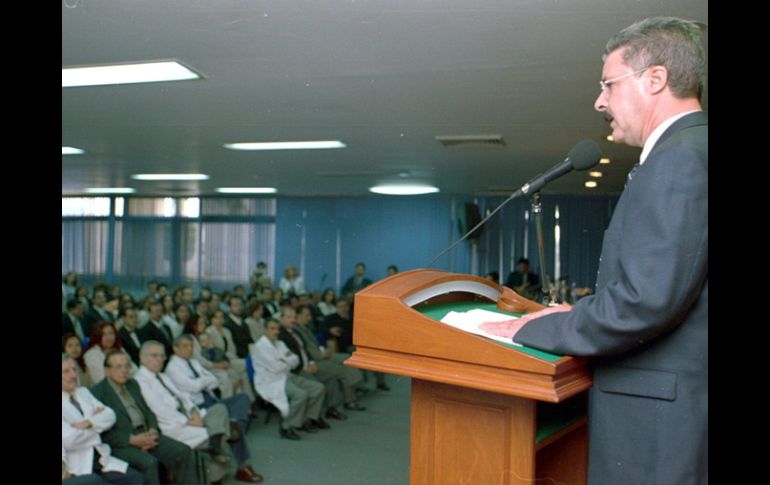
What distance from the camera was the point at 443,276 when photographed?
3.95 feet

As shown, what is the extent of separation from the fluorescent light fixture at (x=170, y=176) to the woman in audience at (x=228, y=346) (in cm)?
127

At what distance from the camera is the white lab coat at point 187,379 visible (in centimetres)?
435

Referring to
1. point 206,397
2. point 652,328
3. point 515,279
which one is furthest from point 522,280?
point 206,397

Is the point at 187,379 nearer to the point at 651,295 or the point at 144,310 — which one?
the point at 144,310

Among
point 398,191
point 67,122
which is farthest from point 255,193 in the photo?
point 67,122

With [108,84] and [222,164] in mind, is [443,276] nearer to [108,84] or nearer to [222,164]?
[108,84]

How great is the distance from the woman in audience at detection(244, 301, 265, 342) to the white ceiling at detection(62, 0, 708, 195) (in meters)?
2.08

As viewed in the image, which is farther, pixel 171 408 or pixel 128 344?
pixel 128 344

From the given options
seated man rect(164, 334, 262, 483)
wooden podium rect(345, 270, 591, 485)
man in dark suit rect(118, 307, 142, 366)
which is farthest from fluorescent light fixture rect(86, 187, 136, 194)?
wooden podium rect(345, 270, 591, 485)

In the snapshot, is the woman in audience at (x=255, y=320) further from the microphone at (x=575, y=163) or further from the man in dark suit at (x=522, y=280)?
the microphone at (x=575, y=163)

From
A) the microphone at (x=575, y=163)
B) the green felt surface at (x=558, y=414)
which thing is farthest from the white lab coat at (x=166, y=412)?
the microphone at (x=575, y=163)

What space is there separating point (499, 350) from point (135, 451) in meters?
3.18

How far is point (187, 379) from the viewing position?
435cm

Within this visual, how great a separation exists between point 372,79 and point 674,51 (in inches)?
70.8
